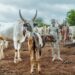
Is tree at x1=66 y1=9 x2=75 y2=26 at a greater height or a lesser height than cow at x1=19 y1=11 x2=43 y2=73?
greater

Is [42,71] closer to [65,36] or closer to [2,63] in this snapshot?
[2,63]

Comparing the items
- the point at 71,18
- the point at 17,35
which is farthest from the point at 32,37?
the point at 71,18

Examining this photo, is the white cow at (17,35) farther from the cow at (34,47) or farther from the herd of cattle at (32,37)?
the cow at (34,47)

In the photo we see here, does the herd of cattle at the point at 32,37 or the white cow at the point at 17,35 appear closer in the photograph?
the herd of cattle at the point at 32,37

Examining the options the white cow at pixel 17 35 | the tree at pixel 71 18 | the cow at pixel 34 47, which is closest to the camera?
the cow at pixel 34 47

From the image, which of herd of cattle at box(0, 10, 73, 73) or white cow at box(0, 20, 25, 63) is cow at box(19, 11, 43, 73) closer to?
herd of cattle at box(0, 10, 73, 73)

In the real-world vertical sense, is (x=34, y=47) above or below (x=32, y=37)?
below

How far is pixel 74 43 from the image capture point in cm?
2780

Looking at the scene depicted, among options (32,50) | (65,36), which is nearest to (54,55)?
(32,50)

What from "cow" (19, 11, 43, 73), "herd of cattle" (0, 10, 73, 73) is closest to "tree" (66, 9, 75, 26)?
"herd of cattle" (0, 10, 73, 73)

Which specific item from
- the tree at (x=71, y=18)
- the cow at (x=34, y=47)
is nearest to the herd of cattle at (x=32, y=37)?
the cow at (x=34, y=47)

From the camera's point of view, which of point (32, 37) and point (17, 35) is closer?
point (32, 37)

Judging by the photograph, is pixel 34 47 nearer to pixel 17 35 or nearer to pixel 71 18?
pixel 17 35

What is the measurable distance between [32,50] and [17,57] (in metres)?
3.81
